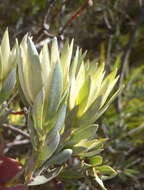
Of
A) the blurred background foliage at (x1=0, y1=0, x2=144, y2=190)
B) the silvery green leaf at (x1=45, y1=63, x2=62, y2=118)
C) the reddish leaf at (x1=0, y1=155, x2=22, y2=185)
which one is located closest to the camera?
the silvery green leaf at (x1=45, y1=63, x2=62, y2=118)

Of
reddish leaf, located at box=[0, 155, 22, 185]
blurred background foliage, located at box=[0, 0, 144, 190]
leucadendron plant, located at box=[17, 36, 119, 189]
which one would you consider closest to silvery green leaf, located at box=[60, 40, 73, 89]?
leucadendron plant, located at box=[17, 36, 119, 189]

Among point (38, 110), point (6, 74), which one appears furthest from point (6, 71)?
point (38, 110)

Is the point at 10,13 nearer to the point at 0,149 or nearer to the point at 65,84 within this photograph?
the point at 0,149

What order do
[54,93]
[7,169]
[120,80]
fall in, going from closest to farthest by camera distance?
[54,93] < [7,169] < [120,80]

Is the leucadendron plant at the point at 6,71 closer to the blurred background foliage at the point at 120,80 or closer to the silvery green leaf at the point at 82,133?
the silvery green leaf at the point at 82,133

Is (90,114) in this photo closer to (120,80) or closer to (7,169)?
(7,169)

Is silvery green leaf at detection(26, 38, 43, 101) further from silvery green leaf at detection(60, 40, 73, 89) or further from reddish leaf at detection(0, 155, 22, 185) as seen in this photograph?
reddish leaf at detection(0, 155, 22, 185)

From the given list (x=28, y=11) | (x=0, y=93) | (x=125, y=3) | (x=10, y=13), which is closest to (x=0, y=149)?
(x=0, y=93)
